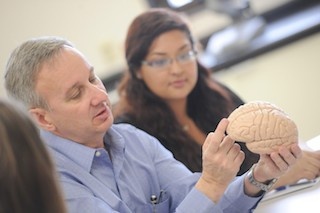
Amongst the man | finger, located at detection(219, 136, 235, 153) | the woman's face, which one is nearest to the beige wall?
the woman's face

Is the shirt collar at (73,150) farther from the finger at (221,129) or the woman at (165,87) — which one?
the woman at (165,87)

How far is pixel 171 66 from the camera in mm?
1836

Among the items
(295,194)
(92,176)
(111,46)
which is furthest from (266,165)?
(111,46)

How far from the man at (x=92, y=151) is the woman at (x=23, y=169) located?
413 millimetres

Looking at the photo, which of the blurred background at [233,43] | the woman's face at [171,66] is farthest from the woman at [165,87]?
the blurred background at [233,43]

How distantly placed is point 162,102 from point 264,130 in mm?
741

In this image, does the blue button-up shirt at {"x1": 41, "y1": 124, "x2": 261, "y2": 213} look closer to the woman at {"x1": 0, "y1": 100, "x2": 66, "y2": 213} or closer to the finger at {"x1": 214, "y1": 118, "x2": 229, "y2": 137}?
the finger at {"x1": 214, "y1": 118, "x2": 229, "y2": 137}

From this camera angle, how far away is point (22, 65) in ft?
3.82

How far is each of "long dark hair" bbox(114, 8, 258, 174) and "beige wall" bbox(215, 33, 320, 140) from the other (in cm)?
80

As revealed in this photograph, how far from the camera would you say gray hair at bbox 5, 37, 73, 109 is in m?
1.16

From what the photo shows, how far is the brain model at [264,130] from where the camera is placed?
1189mm

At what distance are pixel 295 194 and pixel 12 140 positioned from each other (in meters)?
0.91

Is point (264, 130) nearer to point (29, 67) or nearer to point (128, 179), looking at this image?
point (128, 179)

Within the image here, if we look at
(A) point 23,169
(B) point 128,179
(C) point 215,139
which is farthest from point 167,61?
(A) point 23,169
